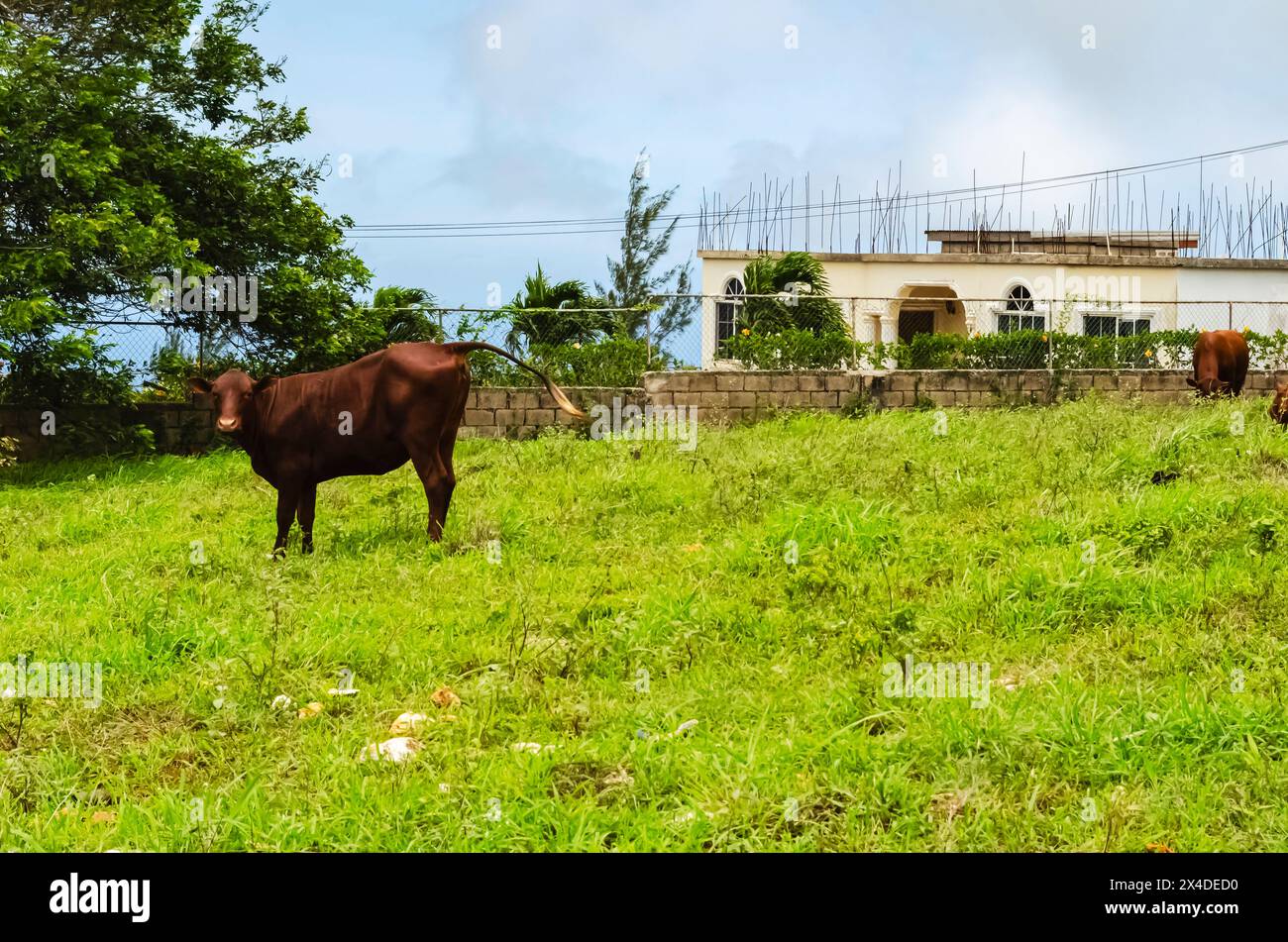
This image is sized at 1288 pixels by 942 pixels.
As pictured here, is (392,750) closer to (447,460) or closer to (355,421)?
(355,421)

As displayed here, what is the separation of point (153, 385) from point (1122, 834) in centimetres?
1528

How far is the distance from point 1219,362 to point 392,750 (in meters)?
17.4

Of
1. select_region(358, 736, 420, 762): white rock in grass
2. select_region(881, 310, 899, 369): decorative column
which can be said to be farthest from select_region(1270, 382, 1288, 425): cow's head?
select_region(881, 310, 899, 369): decorative column

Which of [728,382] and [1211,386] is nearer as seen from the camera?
[728,382]

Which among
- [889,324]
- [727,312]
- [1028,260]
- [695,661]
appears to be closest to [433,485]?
[695,661]

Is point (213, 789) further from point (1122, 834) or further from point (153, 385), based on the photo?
point (153, 385)

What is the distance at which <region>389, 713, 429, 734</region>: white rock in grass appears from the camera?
5.95 metres

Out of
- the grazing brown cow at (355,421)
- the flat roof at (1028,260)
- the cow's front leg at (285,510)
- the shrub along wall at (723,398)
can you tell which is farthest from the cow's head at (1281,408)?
the flat roof at (1028,260)

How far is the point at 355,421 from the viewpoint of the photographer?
10094mm

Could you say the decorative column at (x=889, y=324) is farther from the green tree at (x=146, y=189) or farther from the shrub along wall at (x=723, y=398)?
the green tree at (x=146, y=189)

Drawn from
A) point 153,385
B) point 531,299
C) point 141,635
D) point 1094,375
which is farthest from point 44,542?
point 1094,375

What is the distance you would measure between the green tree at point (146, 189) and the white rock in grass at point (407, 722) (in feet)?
34.3

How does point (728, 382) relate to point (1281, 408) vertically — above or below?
above

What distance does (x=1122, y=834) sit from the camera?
4668 millimetres
